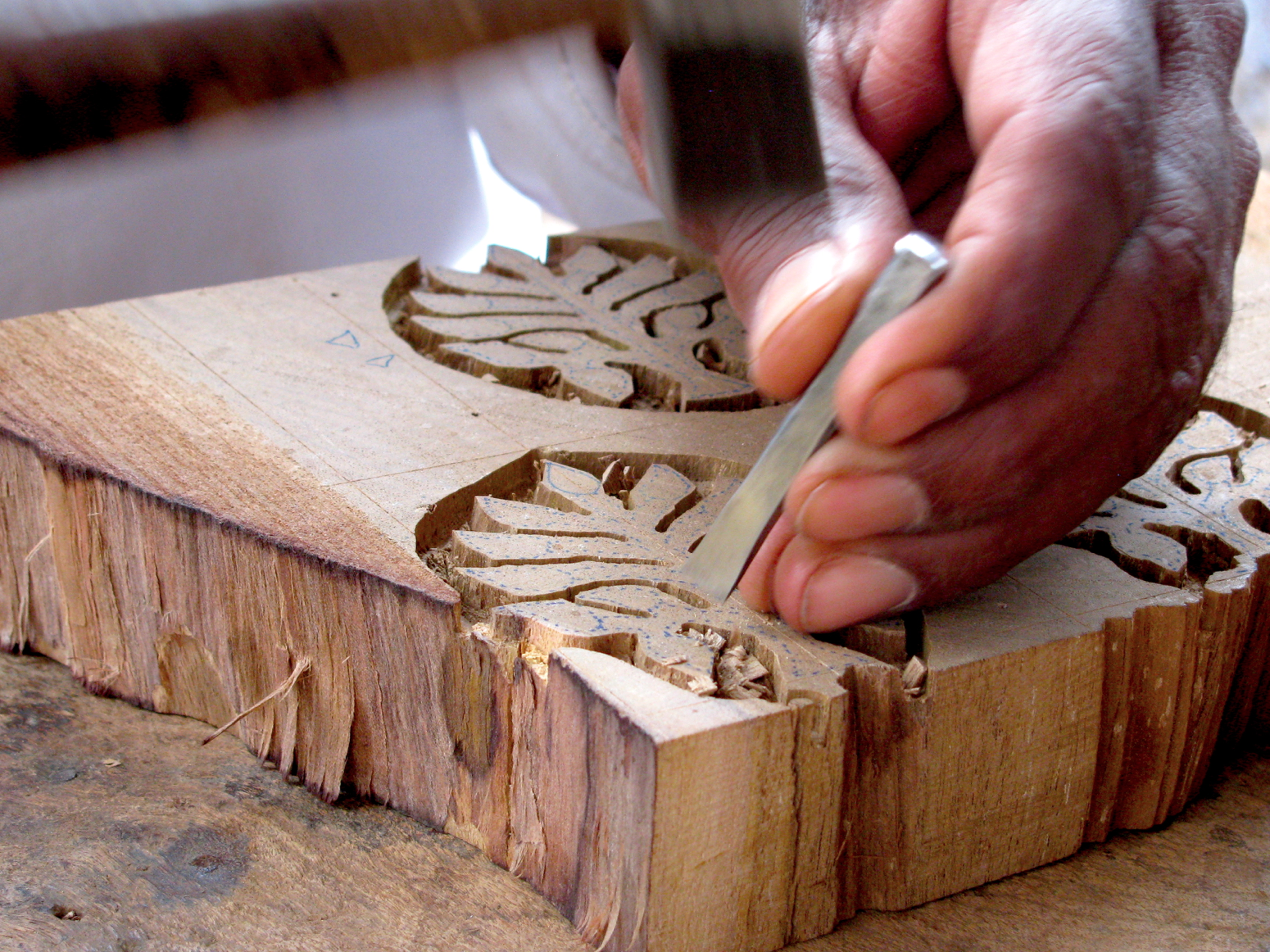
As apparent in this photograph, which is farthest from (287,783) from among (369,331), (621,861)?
(369,331)

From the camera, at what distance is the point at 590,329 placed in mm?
1315

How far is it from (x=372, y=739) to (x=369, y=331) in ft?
1.62

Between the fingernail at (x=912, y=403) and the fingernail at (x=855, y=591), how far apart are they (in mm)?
87

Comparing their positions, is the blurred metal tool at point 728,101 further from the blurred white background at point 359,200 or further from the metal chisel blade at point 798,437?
the blurred white background at point 359,200

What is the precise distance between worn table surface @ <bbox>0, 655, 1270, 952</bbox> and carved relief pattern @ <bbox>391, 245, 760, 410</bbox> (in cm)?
46

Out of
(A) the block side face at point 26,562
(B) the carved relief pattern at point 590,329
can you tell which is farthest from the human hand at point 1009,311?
(A) the block side face at point 26,562

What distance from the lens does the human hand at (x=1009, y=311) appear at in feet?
2.31

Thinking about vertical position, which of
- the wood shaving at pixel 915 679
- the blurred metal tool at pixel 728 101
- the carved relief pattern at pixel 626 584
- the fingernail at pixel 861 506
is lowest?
the wood shaving at pixel 915 679

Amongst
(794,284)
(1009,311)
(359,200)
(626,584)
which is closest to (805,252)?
(794,284)

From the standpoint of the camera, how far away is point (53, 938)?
2.60 feet

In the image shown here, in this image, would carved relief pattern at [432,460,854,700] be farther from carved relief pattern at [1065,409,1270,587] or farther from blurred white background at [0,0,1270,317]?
blurred white background at [0,0,1270,317]

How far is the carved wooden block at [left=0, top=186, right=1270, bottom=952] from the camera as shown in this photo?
766 mm

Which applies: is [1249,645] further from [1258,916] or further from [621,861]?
[621,861]

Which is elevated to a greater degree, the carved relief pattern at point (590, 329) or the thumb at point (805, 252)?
the thumb at point (805, 252)
